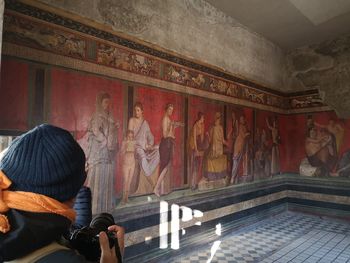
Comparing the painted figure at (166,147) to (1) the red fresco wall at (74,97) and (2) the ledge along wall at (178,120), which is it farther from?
(1) the red fresco wall at (74,97)

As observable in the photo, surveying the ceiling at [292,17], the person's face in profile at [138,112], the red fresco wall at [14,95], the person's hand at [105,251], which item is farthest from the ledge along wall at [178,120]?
the person's hand at [105,251]

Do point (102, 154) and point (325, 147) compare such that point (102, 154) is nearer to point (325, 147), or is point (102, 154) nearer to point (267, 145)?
point (267, 145)

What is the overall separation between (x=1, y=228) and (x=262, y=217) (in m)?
6.96

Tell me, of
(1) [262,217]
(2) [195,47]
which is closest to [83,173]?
(2) [195,47]

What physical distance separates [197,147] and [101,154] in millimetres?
2091

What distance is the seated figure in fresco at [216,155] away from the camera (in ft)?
18.0

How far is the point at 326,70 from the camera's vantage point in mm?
7582

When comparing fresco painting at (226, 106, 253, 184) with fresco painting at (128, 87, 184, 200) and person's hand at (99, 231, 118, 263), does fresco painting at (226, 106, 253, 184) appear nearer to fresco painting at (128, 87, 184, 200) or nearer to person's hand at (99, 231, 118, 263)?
fresco painting at (128, 87, 184, 200)

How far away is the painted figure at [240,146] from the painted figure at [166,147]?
6.80 ft

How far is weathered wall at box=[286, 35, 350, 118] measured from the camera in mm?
7281

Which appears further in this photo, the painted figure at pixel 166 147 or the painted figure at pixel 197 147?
the painted figure at pixel 197 147

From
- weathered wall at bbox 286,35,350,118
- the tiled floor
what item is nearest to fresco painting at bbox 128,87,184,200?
the tiled floor

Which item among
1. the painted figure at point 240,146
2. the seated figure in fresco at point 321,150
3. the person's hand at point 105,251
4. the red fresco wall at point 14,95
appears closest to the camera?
the person's hand at point 105,251

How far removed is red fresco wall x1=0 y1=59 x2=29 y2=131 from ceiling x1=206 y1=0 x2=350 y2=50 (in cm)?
404
